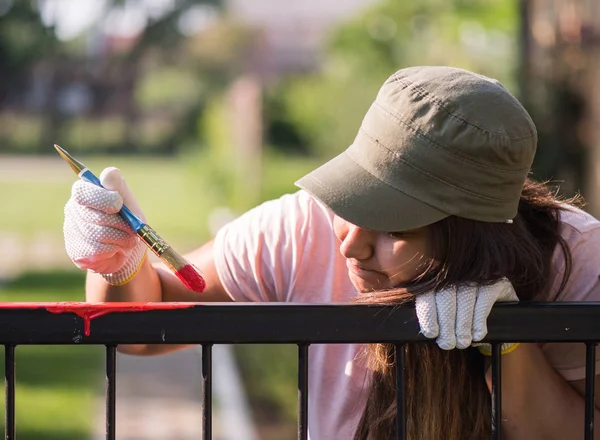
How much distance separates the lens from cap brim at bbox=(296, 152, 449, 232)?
179 centimetres

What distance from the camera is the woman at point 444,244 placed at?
1.79m

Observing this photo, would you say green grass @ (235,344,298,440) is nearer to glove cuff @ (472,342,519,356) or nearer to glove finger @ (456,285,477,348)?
glove cuff @ (472,342,519,356)

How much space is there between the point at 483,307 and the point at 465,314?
1.2 inches

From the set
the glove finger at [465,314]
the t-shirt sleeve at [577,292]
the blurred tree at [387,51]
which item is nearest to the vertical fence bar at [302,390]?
the glove finger at [465,314]

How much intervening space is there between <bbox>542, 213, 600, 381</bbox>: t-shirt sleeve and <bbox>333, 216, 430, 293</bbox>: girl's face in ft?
1.11

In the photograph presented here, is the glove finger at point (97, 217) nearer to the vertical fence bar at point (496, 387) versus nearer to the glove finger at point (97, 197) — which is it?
the glove finger at point (97, 197)

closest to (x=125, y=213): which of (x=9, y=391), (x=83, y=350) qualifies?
(x=9, y=391)

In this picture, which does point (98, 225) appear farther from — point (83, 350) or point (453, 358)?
point (83, 350)

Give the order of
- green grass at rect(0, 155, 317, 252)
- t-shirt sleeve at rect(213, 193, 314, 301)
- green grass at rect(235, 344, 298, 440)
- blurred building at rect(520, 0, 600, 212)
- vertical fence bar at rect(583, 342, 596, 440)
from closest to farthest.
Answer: vertical fence bar at rect(583, 342, 596, 440)
t-shirt sleeve at rect(213, 193, 314, 301)
green grass at rect(235, 344, 298, 440)
blurred building at rect(520, 0, 600, 212)
green grass at rect(0, 155, 317, 252)

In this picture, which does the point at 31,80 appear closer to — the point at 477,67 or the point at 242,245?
the point at 477,67

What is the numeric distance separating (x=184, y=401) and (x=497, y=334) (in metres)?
5.81

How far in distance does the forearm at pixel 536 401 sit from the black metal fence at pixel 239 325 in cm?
33

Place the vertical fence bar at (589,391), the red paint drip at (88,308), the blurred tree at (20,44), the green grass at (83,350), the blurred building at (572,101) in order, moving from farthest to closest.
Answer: the blurred tree at (20,44)
the blurred building at (572,101)
the green grass at (83,350)
the vertical fence bar at (589,391)
the red paint drip at (88,308)

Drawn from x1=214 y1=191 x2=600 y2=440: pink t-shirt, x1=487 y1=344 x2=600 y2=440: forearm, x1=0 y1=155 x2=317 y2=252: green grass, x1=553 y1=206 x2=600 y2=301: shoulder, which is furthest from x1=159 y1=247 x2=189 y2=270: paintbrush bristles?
x1=0 y1=155 x2=317 y2=252: green grass
